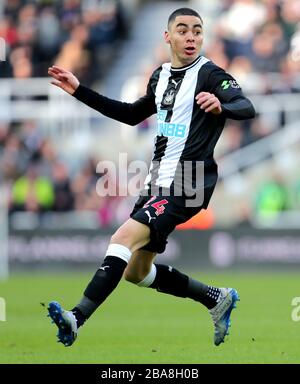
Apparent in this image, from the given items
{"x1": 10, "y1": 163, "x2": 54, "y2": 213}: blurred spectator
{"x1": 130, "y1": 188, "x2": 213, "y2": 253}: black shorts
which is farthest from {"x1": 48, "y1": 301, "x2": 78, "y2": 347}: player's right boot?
{"x1": 10, "y1": 163, "x2": 54, "y2": 213}: blurred spectator

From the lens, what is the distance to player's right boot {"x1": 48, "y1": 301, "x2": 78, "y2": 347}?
745 cm

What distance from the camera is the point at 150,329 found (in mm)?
10500

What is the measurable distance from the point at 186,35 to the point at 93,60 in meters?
15.3

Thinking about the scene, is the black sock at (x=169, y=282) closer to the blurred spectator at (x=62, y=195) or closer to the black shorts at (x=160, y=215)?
the black shorts at (x=160, y=215)

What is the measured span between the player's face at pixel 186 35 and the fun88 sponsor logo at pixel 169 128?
0.51 metres

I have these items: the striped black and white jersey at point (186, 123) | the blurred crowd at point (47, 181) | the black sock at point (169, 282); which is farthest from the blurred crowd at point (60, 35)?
the striped black and white jersey at point (186, 123)

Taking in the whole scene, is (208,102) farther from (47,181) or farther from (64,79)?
(47,181)

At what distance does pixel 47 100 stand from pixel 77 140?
1117mm

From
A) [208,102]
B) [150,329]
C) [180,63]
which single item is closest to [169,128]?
[180,63]

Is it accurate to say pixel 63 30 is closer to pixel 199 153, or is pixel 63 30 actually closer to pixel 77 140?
pixel 77 140

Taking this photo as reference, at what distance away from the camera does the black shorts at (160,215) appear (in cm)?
808

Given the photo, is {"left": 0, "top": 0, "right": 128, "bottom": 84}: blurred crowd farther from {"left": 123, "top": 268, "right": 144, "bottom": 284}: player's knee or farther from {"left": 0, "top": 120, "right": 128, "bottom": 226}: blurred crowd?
{"left": 123, "top": 268, "right": 144, "bottom": 284}: player's knee

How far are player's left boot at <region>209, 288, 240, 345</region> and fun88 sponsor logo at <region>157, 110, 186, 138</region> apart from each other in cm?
144

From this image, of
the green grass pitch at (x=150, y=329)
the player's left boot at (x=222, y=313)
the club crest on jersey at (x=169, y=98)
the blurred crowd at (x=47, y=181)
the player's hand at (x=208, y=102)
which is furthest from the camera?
the blurred crowd at (x=47, y=181)
